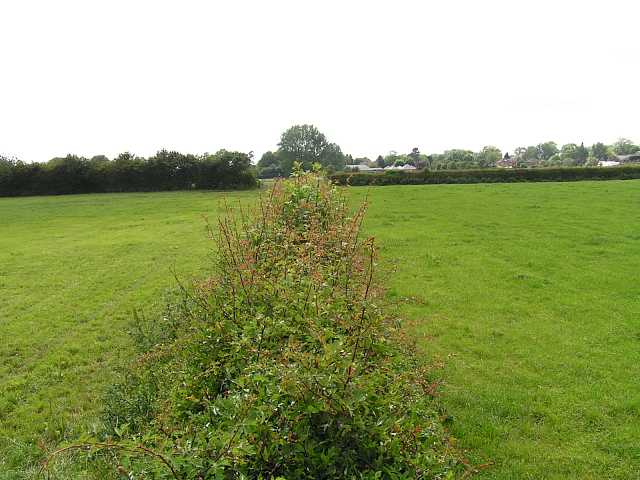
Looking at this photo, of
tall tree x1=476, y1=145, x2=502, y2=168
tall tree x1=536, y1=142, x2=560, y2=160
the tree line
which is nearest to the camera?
the tree line

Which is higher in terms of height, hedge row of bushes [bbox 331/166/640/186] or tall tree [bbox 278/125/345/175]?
tall tree [bbox 278/125/345/175]

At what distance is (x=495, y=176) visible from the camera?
38469mm

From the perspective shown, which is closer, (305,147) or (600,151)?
(305,147)

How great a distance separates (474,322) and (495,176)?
3372cm

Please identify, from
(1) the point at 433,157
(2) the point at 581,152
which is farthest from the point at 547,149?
(1) the point at 433,157

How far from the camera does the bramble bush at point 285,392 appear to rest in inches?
92.3

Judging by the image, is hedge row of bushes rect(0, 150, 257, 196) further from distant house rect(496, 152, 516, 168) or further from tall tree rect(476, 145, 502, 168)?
tall tree rect(476, 145, 502, 168)

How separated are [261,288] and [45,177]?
46013mm

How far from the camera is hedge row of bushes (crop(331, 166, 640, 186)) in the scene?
123 feet

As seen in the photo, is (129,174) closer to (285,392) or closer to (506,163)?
(285,392)

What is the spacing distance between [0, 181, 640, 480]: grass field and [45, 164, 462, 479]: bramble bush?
1039mm

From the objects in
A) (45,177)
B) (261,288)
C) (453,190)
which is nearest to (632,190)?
(453,190)

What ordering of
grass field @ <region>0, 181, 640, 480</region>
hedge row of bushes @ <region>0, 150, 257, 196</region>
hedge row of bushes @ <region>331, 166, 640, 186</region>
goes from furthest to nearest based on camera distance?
hedge row of bushes @ <region>0, 150, 257, 196</region>, hedge row of bushes @ <region>331, 166, 640, 186</region>, grass field @ <region>0, 181, 640, 480</region>

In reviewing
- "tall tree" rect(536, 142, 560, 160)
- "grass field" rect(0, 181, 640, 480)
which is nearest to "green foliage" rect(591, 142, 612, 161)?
"tall tree" rect(536, 142, 560, 160)
